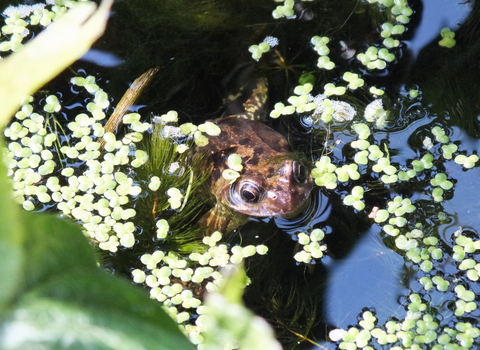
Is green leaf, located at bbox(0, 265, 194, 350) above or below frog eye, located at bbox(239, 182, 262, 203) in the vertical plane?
above

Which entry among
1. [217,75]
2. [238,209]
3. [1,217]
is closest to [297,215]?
[238,209]

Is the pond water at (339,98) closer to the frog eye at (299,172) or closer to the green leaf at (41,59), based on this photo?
the frog eye at (299,172)

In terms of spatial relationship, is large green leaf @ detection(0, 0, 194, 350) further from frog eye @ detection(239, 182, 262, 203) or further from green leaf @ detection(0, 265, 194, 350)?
frog eye @ detection(239, 182, 262, 203)

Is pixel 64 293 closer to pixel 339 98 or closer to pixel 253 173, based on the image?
pixel 253 173

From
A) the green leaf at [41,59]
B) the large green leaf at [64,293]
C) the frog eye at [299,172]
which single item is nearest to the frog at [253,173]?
the frog eye at [299,172]

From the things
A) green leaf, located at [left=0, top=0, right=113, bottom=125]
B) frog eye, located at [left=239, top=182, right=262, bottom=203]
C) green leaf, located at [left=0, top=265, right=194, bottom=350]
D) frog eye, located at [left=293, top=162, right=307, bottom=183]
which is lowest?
frog eye, located at [left=239, top=182, right=262, bottom=203]

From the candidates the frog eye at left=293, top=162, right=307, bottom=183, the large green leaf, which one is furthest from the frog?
the large green leaf

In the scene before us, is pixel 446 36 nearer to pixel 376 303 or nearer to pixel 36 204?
pixel 376 303
